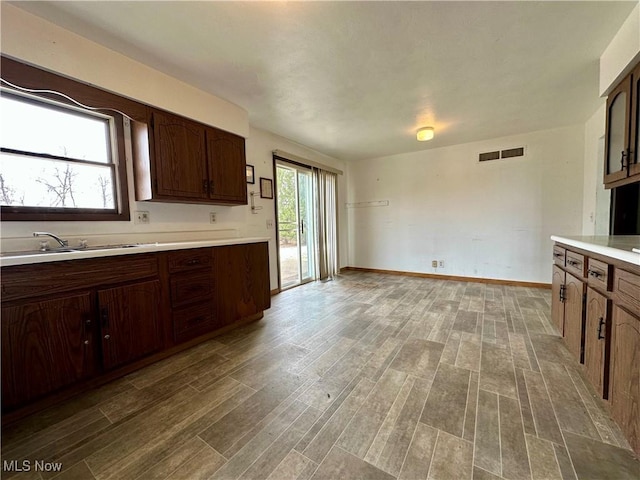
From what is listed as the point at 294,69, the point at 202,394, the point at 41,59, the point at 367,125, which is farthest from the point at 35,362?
the point at 367,125

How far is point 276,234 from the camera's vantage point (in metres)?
3.94

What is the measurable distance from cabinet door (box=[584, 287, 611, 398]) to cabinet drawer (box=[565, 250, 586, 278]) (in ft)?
0.54

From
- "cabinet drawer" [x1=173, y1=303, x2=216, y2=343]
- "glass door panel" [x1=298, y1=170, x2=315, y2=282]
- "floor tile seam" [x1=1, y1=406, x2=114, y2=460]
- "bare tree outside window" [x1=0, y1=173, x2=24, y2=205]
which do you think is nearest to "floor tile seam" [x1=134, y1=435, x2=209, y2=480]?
"floor tile seam" [x1=1, y1=406, x2=114, y2=460]

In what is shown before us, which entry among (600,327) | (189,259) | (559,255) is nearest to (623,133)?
(559,255)

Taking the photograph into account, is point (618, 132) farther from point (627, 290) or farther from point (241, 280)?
point (241, 280)

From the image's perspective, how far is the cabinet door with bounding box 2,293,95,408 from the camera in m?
1.39

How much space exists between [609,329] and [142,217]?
11.1ft

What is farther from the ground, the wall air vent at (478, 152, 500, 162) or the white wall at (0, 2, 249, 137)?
the white wall at (0, 2, 249, 137)

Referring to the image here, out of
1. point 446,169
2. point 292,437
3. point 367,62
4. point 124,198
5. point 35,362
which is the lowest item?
point 292,437

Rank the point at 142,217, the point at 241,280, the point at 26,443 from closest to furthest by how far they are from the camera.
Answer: the point at 26,443, the point at 142,217, the point at 241,280

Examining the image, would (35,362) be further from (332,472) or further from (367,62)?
(367,62)

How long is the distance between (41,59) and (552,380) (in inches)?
154

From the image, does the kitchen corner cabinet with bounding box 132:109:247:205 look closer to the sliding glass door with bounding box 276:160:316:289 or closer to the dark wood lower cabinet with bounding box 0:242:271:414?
the dark wood lower cabinet with bounding box 0:242:271:414

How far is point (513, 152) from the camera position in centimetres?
405
